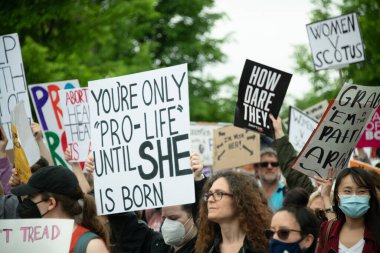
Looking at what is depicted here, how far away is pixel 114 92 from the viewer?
6430 mm

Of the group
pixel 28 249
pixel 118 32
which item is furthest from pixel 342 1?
pixel 28 249

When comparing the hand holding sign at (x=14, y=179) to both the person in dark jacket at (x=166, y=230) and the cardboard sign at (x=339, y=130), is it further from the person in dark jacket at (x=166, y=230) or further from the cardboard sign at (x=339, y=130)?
the cardboard sign at (x=339, y=130)

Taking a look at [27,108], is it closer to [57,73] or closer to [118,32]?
[57,73]

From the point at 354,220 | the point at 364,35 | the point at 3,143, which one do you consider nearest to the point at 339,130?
the point at 354,220

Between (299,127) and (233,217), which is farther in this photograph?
(299,127)

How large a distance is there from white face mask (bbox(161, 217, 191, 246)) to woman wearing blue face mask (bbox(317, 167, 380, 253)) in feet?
3.50

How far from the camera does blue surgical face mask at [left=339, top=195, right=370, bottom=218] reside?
5.60m

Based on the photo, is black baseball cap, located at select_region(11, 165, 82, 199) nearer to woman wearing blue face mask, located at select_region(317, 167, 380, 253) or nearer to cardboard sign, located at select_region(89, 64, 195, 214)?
cardboard sign, located at select_region(89, 64, 195, 214)

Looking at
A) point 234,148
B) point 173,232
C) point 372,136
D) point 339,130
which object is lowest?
point 234,148

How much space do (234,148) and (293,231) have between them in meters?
5.28

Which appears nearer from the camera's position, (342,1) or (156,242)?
(156,242)

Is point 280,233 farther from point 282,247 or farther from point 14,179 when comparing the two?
point 14,179

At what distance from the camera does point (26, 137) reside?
7.50 meters

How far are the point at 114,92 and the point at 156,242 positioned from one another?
113 cm
